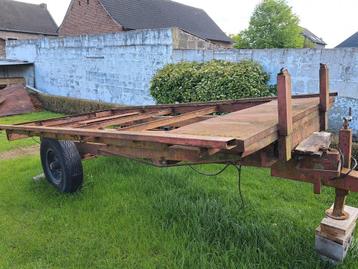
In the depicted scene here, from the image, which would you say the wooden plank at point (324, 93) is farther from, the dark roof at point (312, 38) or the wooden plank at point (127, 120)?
the dark roof at point (312, 38)

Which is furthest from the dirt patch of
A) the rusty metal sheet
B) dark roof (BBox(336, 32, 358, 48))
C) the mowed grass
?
dark roof (BBox(336, 32, 358, 48))

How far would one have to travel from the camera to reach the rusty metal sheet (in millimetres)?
13883

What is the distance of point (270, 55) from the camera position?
25.5 feet

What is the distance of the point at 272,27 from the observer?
1323 inches

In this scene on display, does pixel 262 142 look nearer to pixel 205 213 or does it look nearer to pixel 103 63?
pixel 205 213

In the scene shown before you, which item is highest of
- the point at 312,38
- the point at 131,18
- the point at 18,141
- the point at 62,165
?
the point at 312,38

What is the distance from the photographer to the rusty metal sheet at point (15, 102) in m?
13.9

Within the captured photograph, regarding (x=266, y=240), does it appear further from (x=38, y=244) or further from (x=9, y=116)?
(x=9, y=116)

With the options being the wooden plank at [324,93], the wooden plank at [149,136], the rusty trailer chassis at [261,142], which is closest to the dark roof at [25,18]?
the wooden plank at [149,136]

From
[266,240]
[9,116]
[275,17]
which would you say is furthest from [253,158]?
[275,17]

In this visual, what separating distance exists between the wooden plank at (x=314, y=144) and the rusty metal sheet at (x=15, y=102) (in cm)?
1371

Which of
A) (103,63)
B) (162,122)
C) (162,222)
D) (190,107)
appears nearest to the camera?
(162,122)

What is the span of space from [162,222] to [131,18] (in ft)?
76.3

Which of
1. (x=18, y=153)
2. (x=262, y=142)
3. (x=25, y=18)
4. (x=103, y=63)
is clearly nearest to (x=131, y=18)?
(x=103, y=63)
